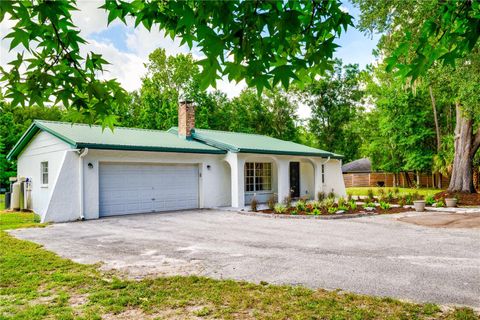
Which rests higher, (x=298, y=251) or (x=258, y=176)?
(x=258, y=176)

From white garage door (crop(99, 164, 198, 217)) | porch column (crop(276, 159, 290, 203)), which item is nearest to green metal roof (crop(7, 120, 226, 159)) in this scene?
white garage door (crop(99, 164, 198, 217))

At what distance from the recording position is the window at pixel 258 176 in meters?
19.2

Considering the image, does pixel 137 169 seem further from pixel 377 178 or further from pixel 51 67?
pixel 377 178

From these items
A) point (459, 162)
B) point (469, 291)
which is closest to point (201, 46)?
point (469, 291)

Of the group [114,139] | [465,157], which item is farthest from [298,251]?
[465,157]

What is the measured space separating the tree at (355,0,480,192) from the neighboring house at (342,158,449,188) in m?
15.8

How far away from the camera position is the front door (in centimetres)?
2139

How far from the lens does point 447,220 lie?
11.7 meters

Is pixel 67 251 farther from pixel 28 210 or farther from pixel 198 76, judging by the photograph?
pixel 28 210

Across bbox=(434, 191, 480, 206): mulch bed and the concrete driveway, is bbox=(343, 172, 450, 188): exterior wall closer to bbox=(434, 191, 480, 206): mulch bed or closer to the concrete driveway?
bbox=(434, 191, 480, 206): mulch bed

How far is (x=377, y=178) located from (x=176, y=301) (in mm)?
39313

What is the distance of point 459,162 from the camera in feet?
68.2

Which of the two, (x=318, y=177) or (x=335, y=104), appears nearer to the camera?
(x=318, y=177)

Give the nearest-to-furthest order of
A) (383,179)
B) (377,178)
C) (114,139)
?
(114,139), (383,179), (377,178)
